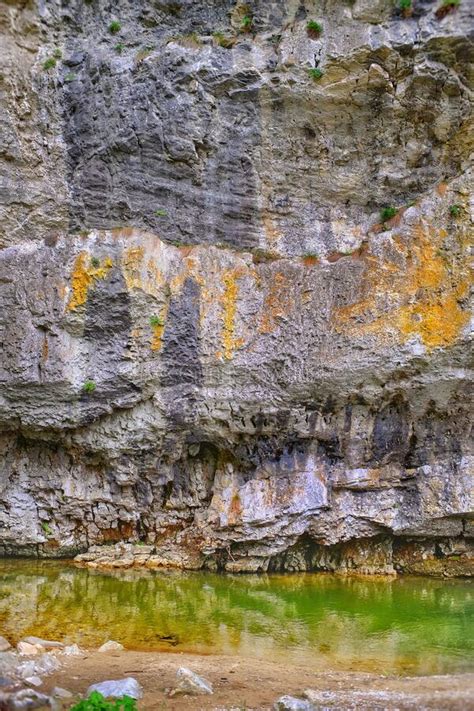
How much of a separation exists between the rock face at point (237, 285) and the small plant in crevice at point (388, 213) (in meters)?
Result: 0.04

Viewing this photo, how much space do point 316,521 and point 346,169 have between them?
725cm

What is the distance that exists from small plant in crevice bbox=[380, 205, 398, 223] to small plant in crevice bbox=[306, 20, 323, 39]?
3.65 meters

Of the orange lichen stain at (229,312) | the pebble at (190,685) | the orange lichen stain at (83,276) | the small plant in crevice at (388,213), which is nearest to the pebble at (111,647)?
the pebble at (190,685)

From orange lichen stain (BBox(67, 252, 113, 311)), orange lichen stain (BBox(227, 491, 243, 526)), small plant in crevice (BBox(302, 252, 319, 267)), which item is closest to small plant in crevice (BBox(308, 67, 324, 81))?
small plant in crevice (BBox(302, 252, 319, 267))

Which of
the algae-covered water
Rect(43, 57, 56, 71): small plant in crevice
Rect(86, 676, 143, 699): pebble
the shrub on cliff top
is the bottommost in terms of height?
Rect(86, 676, 143, 699): pebble

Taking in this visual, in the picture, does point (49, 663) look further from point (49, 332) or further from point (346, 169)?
point (346, 169)

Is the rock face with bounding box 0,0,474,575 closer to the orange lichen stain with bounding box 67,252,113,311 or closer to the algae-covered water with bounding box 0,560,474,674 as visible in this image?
the orange lichen stain with bounding box 67,252,113,311

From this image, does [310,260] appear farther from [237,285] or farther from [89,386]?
[89,386]

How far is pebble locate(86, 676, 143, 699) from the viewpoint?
5793mm

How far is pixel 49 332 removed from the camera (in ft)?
38.7

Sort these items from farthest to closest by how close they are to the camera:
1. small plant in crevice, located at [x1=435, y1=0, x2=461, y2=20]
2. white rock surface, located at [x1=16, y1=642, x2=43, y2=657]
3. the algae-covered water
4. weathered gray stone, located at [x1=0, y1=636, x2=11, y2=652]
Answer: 1. small plant in crevice, located at [x1=435, y1=0, x2=461, y2=20]
2. the algae-covered water
3. weathered gray stone, located at [x1=0, y1=636, x2=11, y2=652]
4. white rock surface, located at [x1=16, y1=642, x2=43, y2=657]

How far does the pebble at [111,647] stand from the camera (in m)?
7.51

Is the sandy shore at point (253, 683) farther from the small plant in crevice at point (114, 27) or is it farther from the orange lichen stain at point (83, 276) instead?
the small plant in crevice at point (114, 27)

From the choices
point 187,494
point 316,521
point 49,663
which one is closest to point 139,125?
point 187,494
